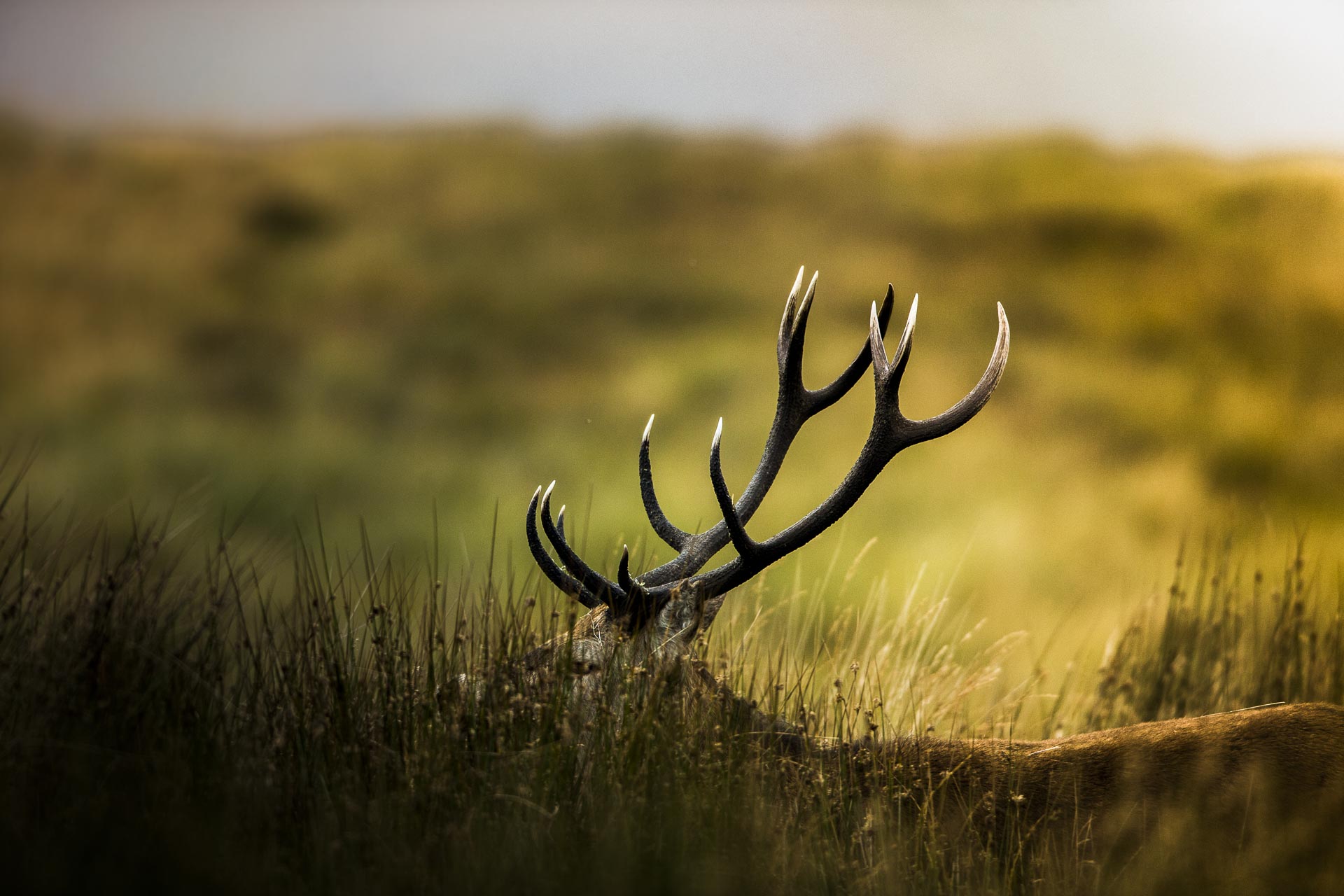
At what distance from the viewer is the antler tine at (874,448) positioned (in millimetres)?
3318

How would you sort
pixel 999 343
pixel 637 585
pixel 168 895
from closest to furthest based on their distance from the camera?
1. pixel 168 895
2. pixel 637 585
3. pixel 999 343

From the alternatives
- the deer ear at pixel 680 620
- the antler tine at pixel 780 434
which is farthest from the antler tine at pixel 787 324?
the deer ear at pixel 680 620

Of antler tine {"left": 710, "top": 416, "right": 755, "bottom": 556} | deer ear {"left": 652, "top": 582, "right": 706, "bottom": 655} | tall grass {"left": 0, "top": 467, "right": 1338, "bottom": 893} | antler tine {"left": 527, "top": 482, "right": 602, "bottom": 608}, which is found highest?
antler tine {"left": 710, "top": 416, "right": 755, "bottom": 556}

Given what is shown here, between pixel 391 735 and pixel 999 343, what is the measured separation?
90.3 inches

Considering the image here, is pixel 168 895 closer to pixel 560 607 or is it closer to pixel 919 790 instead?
pixel 560 607

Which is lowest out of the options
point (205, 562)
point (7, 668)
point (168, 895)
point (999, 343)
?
point (168, 895)

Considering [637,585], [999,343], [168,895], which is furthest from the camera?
[999,343]

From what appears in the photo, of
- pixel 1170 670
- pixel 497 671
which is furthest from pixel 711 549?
pixel 1170 670

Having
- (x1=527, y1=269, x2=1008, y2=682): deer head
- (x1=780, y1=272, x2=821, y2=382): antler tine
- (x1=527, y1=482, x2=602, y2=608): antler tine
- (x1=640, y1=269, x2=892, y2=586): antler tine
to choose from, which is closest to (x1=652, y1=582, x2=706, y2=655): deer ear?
(x1=527, y1=269, x2=1008, y2=682): deer head

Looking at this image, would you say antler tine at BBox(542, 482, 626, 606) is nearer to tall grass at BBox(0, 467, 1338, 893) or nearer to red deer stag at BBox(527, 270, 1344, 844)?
red deer stag at BBox(527, 270, 1344, 844)

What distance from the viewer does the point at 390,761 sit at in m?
2.66

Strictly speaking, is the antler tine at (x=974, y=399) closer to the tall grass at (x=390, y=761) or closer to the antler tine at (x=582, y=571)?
the tall grass at (x=390, y=761)

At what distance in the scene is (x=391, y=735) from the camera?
9.15 ft

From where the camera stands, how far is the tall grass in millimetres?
2199
